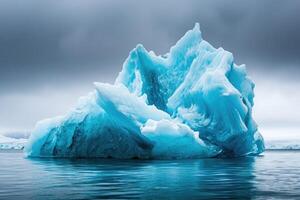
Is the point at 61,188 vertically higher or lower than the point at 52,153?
lower

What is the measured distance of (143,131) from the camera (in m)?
21.4

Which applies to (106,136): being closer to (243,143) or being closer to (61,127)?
(61,127)

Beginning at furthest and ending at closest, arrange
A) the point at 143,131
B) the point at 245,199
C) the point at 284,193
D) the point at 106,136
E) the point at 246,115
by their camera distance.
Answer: the point at 246,115 < the point at 106,136 < the point at 143,131 < the point at 284,193 < the point at 245,199

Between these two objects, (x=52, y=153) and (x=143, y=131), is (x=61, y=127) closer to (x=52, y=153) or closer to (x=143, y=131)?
(x=52, y=153)

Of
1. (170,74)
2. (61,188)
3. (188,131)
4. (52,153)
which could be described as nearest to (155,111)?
(188,131)

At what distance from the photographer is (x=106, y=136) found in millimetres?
24828

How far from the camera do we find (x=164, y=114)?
2442 centimetres

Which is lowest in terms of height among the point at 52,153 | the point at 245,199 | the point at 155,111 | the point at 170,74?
the point at 245,199

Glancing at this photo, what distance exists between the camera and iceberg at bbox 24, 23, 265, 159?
2312 centimetres

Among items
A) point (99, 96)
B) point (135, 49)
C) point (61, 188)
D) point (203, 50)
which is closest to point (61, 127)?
point (99, 96)

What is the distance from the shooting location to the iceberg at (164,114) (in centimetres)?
2312

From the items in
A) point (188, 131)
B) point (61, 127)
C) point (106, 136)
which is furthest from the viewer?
point (61, 127)

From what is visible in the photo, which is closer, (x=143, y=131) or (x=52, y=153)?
(x=143, y=131)

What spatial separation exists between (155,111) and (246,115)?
7.17m
